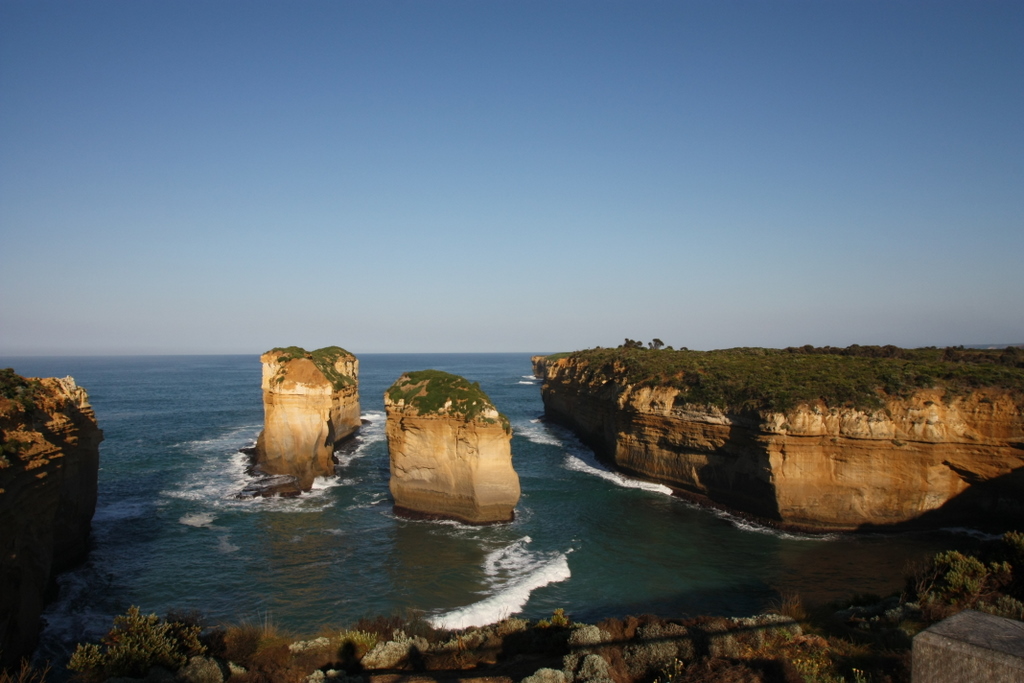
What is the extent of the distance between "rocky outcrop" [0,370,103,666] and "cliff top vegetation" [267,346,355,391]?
12.4 metres

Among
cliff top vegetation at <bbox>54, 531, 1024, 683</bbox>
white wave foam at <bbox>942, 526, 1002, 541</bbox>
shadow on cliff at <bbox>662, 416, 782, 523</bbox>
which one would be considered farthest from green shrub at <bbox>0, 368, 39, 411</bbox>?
white wave foam at <bbox>942, 526, 1002, 541</bbox>

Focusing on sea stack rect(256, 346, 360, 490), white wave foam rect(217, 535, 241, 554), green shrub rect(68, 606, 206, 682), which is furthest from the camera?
sea stack rect(256, 346, 360, 490)

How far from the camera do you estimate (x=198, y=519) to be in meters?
25.3

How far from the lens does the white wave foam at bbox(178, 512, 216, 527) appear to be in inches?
976

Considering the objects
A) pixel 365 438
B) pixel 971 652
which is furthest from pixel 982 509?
pixel 365 438

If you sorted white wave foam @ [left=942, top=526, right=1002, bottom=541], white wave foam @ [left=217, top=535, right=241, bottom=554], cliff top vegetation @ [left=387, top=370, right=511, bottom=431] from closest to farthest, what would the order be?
white wave foam @ [left=217, top=535, right=241, bottom=554] < white wave foam @ [left=942, top=526, right=1002, bottom=541] < cliff top vegetation @ [left=387, top=370, right=511, bottom=431]

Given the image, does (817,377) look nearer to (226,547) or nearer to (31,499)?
(226,547)

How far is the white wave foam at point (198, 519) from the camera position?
24.8 metres

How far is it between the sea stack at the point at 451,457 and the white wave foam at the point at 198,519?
8.46 m

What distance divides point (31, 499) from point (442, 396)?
15.2 metres

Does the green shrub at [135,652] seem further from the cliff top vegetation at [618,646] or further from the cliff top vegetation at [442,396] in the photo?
the cliff top vegetation at [442,396]

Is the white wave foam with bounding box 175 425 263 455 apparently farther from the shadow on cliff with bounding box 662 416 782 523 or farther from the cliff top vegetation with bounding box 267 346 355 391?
the shadow on cliff with bounding box 662 416 782 523

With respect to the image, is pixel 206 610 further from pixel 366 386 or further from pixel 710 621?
pixel 366 386

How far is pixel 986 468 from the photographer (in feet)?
78.8
